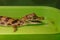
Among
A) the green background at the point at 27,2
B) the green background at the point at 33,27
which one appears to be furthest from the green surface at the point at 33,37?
the green background at the point at 27,2

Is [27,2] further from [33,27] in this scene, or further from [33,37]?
[33,37]

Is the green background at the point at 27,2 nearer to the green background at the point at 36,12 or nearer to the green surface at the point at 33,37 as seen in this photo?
the green background at the point at 36,12

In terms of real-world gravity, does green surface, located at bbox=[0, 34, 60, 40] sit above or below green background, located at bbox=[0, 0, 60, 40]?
below

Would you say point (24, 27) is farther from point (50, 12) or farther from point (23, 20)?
point (50, 12)

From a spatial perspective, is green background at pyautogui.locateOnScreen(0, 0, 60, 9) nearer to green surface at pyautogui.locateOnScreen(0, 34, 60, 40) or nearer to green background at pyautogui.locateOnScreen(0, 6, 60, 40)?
green background at pyautogui.locateOnScreen(0, 6, 60, 40)

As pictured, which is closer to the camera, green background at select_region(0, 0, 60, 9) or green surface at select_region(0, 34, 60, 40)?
green surface at select_region(0, 34, 60, 40)

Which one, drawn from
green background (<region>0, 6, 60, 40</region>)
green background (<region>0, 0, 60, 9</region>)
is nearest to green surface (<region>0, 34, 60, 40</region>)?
green background (<region>0, 6, 60, 40</region>)

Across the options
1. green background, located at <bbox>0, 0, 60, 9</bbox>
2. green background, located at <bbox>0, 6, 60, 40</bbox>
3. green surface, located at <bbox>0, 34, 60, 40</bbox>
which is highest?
→ green background, located at <bbox>0, 0, 60, 9</bbox>

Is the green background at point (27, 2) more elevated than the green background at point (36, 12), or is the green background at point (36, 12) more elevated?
the green background at point (27, 2)

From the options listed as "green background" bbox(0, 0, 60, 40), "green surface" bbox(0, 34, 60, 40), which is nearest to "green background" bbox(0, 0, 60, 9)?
"green background" bbox(0, 0, 60, 40)
